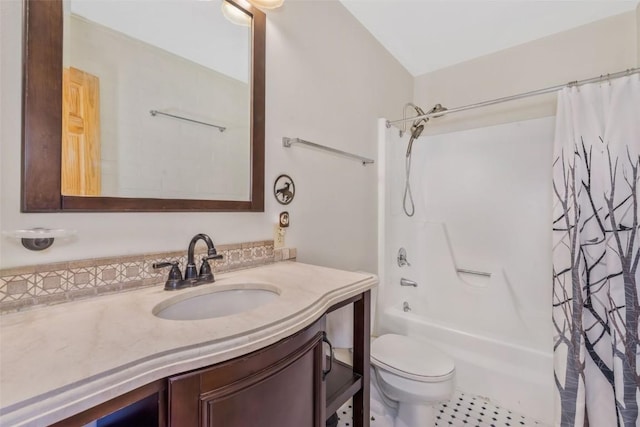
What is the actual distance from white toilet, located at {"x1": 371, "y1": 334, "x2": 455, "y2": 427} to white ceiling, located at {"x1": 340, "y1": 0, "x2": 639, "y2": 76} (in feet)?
6.83

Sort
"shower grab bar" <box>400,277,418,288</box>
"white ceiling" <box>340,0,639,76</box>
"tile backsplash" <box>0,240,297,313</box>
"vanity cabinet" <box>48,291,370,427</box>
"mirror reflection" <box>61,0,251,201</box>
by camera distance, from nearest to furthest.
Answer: "vanity cabinet" <box>48,291,370,427</box>
"tile backsplash" <box>0,240,297,313</box>
"mirror reflection" <box>61,0,251,201</box>
"white ceiling" <box>340,0,639,76</box>
"shower grab bar" <box>400,277,418,288</box>

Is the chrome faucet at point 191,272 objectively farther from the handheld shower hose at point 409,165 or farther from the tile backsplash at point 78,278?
the handheld shower hose at point 409,165

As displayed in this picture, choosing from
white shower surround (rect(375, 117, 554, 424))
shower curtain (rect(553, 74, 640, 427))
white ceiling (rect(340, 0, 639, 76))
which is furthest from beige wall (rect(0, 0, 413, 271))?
shower curtain (rect(553, 74, 640, 427))

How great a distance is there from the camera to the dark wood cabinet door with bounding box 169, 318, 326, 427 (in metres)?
0.54

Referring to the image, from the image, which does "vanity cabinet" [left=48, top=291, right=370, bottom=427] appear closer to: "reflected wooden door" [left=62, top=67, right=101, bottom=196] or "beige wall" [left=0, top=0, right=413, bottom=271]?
"beige wall" [left=0, top=0, right=413, bottom=271]

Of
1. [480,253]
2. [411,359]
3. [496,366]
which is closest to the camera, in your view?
[411,359]

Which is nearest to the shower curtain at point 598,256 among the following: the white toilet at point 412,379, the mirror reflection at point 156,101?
the white toilet at point 412,379

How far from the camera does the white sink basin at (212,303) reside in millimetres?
859

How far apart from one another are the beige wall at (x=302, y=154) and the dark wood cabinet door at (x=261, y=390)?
1.84ft

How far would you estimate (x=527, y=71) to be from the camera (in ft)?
6.98

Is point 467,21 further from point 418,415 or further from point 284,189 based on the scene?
point 418,415

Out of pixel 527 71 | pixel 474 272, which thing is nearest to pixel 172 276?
pixel 474 272

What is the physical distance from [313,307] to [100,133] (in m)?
0.85

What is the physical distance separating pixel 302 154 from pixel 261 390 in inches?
43.8
